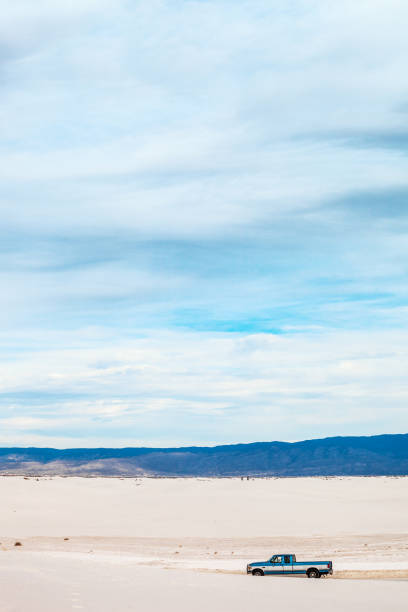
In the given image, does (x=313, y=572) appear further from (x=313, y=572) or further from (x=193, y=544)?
(x=193, y=544)

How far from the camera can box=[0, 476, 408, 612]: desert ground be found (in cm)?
1809

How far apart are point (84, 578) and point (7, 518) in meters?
31.2

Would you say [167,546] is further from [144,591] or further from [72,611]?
[72,611]

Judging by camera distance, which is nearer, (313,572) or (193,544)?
(313,572)

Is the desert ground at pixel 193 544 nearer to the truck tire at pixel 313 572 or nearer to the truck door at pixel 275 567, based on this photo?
the truck tire at pixel 313 572

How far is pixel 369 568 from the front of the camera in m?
28.2

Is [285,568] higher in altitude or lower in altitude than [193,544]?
higher

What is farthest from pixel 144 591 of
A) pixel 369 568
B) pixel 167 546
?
pixel 167 546

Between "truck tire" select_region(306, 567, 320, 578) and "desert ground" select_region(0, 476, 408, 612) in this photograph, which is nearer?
"desert ground" select_region(0, 476, 408, 612)

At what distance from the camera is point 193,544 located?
40094 millimetres

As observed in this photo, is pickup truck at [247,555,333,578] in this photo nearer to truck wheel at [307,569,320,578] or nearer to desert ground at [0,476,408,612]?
truck wheel at [307,569,320,578]

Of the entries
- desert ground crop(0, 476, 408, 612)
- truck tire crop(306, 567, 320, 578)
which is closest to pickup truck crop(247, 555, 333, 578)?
truck tire crop(306, 567, 320, 578)

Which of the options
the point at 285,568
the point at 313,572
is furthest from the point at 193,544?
the point at 313,572

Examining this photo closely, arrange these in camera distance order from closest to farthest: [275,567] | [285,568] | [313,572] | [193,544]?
[313,572] → [275,567] → [285,568] → [193,544]
